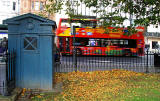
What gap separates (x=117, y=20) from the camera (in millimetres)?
9914

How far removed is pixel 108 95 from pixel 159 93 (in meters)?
1.80

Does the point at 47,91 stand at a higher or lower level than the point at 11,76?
lower

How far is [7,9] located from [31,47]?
35261 millimetres

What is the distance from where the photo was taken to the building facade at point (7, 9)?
3712 cm

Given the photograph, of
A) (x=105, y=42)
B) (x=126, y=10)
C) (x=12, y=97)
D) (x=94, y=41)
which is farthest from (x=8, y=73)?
(x=105, y=42)

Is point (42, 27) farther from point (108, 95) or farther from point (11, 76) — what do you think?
point (108, 95)

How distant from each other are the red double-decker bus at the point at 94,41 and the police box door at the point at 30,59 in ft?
54.8

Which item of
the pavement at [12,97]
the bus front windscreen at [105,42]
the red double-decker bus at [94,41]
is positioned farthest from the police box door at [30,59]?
the bus front windscreen at [105,42]

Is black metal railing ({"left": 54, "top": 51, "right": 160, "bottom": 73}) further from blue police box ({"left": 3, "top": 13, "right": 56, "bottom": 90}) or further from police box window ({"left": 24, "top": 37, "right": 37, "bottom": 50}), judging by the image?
police box window ({"left": 24, "top": 37, "right": 37, "bottom": 50})

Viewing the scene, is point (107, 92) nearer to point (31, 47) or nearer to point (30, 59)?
point (30, 59)

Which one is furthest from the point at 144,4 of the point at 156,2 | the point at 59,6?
the point at 59,6

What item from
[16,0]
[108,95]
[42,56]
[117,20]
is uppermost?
[16,0]

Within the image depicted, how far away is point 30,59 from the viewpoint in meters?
6.22

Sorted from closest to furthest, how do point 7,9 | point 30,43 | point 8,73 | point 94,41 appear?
point 8,73, point 30,43, point 94,41, point 7,9
